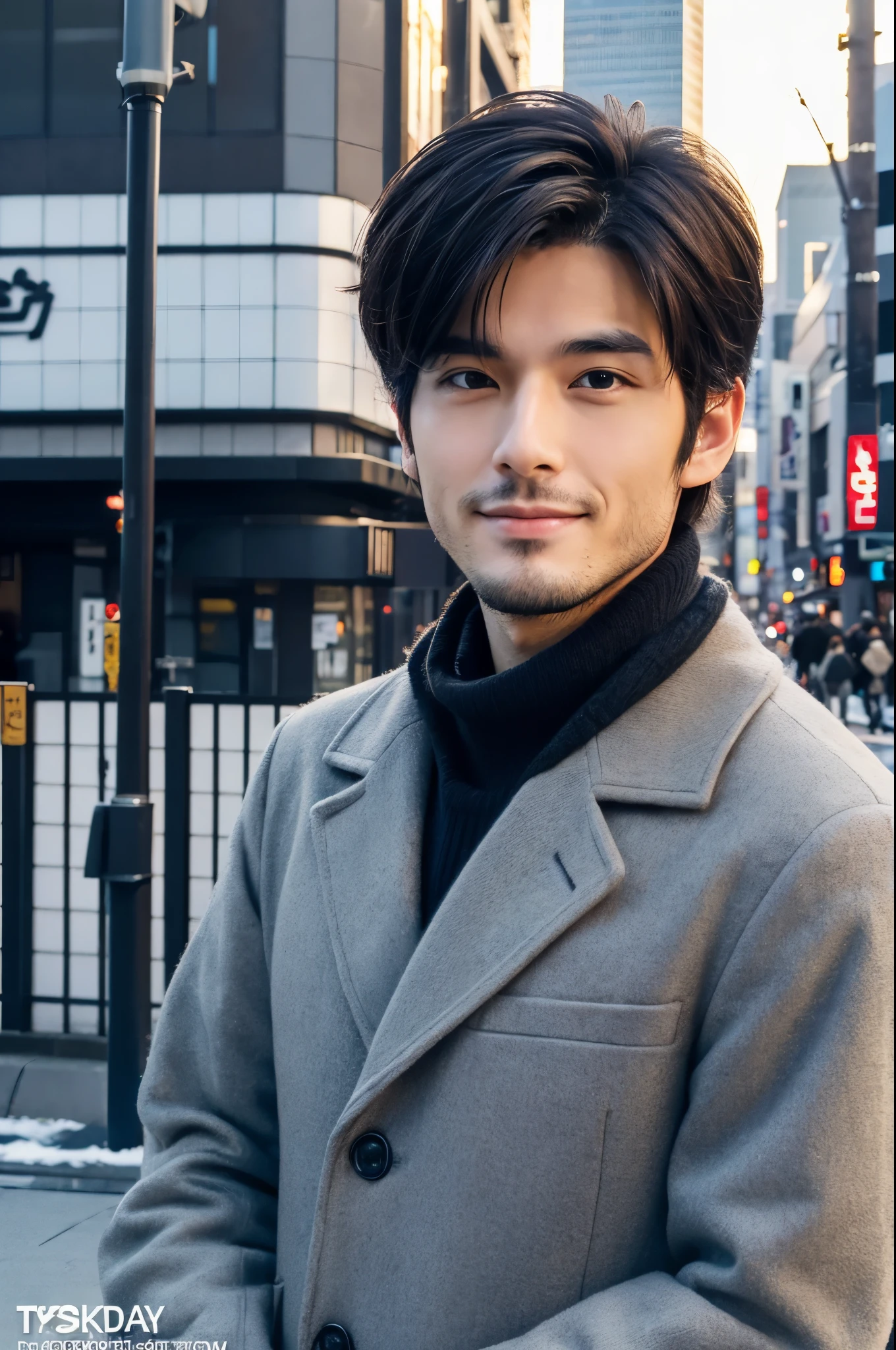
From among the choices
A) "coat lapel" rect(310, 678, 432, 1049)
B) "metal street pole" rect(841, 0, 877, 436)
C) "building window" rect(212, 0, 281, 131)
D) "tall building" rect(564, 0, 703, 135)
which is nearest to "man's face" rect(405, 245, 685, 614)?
"coat lapel" rect(310, 678, 432, 1049)

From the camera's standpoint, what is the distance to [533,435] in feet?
4.29

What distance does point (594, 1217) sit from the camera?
1232 millimetres

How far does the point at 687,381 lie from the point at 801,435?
6272 centimetres

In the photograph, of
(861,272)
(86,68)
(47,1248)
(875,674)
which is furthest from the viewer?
(875,674)

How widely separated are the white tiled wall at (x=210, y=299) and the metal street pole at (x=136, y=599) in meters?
8.53

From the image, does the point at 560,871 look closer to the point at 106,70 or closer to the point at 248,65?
the point at 248,65

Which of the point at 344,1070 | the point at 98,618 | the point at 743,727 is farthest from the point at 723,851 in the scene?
the point at 98,618

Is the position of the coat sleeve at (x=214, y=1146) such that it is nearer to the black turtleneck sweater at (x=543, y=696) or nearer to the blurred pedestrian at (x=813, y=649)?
the black turtleneck sweater at (x=543, y=696)

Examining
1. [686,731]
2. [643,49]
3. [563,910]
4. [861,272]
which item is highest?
[861,272]

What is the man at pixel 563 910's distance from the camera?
115 cm

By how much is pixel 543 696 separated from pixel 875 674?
18.0 m

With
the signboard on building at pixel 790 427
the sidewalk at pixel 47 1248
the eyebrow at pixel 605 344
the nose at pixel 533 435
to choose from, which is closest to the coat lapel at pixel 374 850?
the nose at pixel 533 435

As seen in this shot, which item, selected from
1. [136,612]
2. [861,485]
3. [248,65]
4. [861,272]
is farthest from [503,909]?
[861,485]

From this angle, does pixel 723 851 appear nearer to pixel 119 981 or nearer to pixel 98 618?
pixel 119 981
